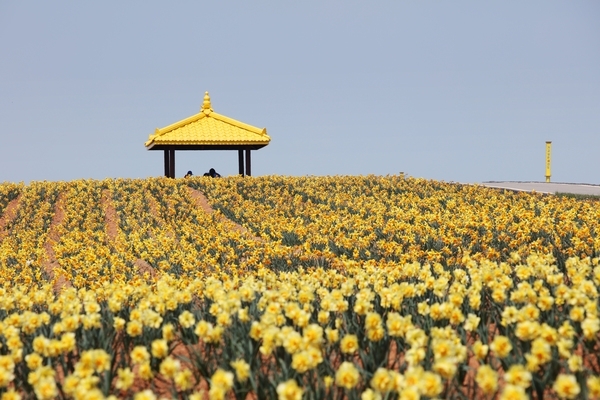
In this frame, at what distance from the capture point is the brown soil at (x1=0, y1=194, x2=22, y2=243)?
766 inches

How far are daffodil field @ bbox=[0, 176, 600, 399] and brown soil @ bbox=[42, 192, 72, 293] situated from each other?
112 millimetres

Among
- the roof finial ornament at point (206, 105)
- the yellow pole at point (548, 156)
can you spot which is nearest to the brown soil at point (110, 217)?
the roof finial ornament at point (206, 105)

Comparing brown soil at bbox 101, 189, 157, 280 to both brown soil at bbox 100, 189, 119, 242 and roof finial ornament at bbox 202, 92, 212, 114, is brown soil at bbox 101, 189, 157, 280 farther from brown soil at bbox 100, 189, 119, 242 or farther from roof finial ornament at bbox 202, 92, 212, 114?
roof finial ornament at bbox 202, 92, 212, 114

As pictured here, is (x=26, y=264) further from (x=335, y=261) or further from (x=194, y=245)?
(x=335, y=261)

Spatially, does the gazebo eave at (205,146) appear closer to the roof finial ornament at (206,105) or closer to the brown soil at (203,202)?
the roof finial ornament at (206,105)

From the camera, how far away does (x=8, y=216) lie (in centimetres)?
2128

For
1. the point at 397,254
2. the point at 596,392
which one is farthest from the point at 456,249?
the point at 596,392

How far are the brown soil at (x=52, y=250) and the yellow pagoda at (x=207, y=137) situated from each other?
6441 millimetres

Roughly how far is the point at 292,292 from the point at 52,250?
13.4 m

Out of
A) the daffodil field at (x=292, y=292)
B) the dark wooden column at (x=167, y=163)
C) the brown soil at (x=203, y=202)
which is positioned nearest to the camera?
the daffodil field at (x=292, y=292)

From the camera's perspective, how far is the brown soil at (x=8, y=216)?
1946 centimetres

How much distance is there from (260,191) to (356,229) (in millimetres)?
9195

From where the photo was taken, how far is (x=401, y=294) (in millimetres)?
5109

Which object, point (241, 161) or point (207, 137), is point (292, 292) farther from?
point (241, 161)
